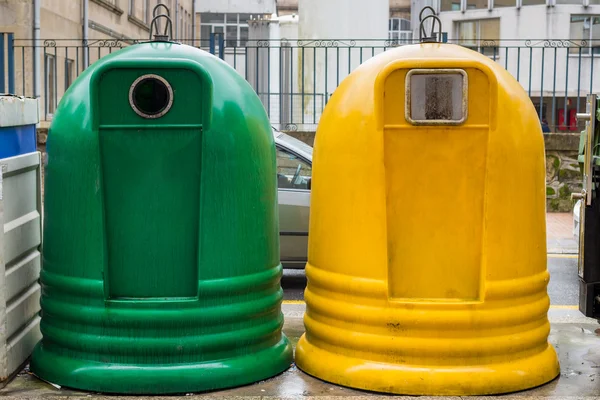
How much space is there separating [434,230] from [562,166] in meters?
10.2

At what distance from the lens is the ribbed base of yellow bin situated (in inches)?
156

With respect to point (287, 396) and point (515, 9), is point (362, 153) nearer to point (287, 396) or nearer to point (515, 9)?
point (287, 396)

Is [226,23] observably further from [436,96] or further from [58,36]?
[436,96]

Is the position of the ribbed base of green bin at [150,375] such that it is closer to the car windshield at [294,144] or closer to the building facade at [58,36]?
the car windshield at [294,144]

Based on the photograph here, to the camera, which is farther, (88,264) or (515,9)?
(515,9)

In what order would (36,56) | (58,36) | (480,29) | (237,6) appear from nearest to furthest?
1. (36,56)
2. (58,36)
3. (480,29)
4. (237,6)

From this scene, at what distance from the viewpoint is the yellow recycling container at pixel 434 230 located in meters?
3.99

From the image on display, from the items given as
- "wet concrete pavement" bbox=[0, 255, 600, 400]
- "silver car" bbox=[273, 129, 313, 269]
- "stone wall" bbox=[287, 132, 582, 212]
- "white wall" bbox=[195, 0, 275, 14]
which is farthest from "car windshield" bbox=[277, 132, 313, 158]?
"white wall" bbox=[195, 0, 275, 14]

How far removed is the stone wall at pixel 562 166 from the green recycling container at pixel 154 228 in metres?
9.45

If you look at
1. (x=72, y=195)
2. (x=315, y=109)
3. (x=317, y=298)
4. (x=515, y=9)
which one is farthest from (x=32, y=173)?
(x=515, y=9)

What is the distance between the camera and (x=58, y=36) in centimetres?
1933

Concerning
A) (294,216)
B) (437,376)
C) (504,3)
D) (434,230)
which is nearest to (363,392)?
(437,376)

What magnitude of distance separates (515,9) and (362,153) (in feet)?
124

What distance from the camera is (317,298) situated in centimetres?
427
